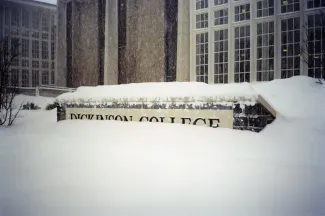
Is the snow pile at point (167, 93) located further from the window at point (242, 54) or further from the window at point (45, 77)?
the window at point (45, 77)

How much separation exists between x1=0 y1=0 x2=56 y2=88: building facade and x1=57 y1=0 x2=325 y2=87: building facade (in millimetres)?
10436

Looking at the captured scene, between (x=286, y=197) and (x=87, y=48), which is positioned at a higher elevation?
(x=87, y=48)

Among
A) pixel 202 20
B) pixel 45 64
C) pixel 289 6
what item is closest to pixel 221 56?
pixel 202 20

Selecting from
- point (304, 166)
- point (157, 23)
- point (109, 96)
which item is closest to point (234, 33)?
point (157, 23)

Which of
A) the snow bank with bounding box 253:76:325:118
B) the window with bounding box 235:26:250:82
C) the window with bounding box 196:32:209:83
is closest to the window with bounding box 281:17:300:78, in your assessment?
the window with bounding box 235:26:250:82

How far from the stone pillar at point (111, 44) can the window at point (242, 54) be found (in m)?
7.67

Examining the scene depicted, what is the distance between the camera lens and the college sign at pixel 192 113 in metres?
5.04

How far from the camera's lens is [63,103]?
27.7ft

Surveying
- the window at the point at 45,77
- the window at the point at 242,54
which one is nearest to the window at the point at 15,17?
the window at the point at 45,77

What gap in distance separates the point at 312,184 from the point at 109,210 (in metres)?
2.24

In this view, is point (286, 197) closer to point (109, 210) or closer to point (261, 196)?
point (261, 196)

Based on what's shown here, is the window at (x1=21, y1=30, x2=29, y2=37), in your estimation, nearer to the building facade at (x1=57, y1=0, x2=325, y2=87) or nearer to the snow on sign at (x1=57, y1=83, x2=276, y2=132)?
the building facade at (x1=57, y1=0, x2=325, y2=87)

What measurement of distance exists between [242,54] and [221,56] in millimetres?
868

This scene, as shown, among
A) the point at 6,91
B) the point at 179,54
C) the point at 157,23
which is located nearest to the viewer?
the point at 6,91
